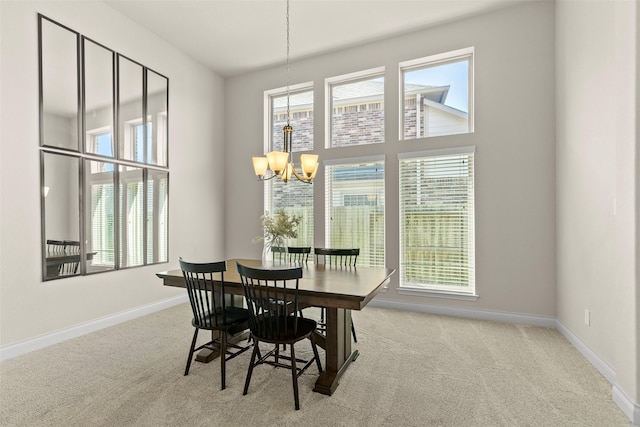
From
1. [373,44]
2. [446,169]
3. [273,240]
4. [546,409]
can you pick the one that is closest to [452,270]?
[446,169]

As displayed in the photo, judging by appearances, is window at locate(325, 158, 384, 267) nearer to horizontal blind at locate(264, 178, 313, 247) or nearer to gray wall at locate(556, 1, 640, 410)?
horizontal blind at locate(264, 178, 313, 247)

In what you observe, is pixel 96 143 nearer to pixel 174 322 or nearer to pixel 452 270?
pixel 174 322

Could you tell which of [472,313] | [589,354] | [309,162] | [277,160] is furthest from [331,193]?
[589,354]

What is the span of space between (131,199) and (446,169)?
4045 millimetres

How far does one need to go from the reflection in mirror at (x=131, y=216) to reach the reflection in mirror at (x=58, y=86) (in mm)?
667

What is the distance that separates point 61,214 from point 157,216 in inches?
44.6

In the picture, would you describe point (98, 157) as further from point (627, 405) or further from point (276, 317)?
point (627, 405)

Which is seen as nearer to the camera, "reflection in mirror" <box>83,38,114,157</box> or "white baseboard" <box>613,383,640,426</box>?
"white baseboard" <box>613,383,640,426</box>

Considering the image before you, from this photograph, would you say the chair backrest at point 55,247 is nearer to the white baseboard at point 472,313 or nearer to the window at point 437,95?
the white baseboard at point 472,313

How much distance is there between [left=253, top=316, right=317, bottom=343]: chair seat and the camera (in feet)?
6.98

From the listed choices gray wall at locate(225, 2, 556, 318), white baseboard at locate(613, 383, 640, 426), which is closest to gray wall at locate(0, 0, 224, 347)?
gray wall at locate(225, 2, 556, 318)

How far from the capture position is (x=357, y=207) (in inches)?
179

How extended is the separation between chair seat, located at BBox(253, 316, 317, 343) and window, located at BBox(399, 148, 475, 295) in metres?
2.30

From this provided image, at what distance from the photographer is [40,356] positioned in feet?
9.41
